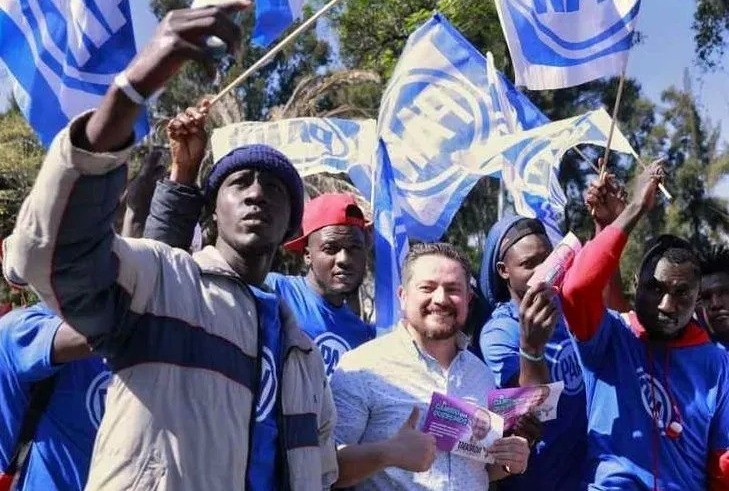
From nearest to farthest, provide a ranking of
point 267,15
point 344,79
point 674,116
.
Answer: point 267,15 → point 344,79 → point 674,116

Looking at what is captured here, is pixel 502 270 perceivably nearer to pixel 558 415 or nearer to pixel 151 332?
pixel 558 415

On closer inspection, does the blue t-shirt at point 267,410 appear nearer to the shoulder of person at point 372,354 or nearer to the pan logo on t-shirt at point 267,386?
the pan logo on t-shirt at point 267,386

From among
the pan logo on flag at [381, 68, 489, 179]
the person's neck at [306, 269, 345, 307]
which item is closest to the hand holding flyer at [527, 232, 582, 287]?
the person's neck at [306, 269, 345, 307]

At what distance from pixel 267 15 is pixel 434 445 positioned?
7.65 ft

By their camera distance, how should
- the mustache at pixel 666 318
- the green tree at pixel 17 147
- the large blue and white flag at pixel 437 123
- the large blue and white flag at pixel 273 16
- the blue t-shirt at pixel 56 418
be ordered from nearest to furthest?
1. the blue t-shirt at pixel 56 418
2. the mustache at pixel 666 318
3. the large blue and white flag at pixel 273 16
4. the large blue and white flag at pixel 437 123
5. the green tree at pixel 17 147

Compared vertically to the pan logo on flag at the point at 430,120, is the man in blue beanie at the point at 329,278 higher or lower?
lower

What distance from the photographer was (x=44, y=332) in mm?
2904

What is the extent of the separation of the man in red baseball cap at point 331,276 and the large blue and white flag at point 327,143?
63.0 inches

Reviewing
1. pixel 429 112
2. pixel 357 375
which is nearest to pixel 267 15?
pixel 429 112

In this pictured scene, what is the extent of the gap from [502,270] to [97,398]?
1.79 m

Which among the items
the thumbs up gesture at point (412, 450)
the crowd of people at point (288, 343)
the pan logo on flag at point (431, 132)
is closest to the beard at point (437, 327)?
the crowd of people at point (288, 343)

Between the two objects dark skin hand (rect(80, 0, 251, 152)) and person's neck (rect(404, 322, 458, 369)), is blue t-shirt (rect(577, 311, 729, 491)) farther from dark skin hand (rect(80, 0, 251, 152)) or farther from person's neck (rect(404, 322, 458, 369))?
dark skin hand (rect(80, 0, 251, 152))

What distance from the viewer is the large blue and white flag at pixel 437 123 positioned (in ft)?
17.4

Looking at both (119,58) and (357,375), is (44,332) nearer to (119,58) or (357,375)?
(357,375)
